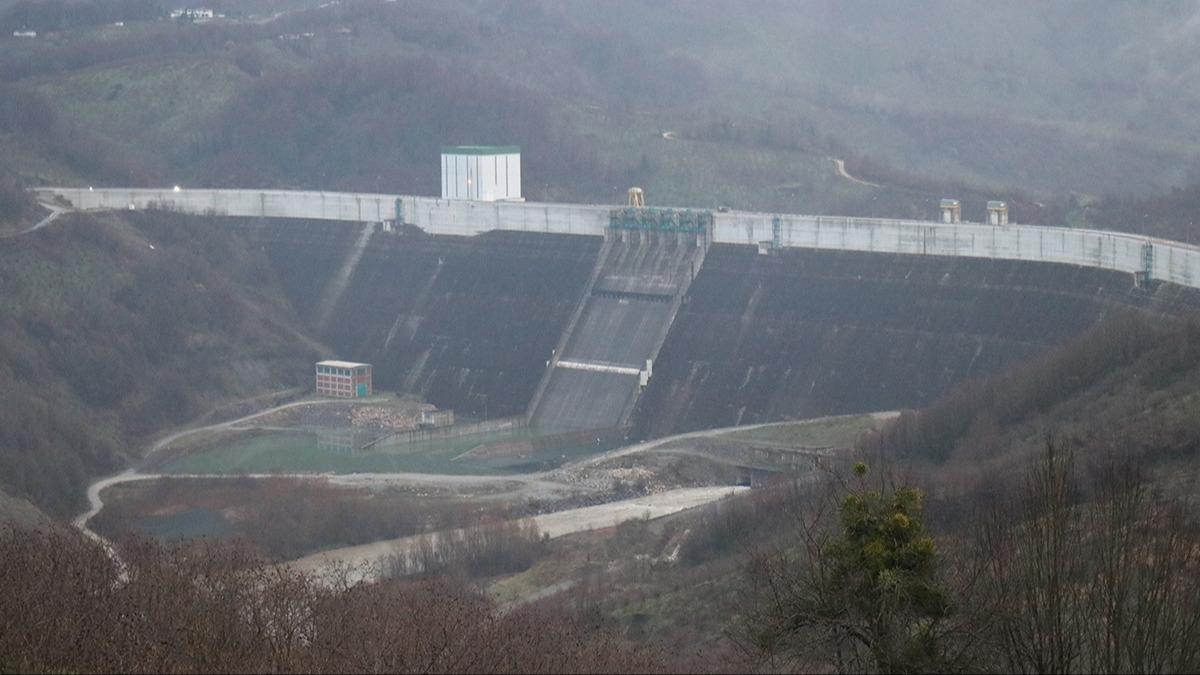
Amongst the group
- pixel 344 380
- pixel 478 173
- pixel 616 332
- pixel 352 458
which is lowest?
pixel 352 458

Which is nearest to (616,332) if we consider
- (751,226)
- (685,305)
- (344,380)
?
(685,305)

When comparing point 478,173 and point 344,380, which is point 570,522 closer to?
point 344,380

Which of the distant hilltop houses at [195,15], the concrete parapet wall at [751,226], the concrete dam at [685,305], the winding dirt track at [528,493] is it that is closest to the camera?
the winding dirt track at [528,493]

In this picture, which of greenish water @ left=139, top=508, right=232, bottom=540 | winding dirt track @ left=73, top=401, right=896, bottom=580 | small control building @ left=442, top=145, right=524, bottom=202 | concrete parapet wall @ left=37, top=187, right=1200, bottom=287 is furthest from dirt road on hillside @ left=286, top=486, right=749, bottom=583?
small control building @ left=442, top=145, right=524, bottom=202

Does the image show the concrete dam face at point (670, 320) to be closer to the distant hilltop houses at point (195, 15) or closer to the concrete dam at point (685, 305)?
the concrete dam at point (685, 305)

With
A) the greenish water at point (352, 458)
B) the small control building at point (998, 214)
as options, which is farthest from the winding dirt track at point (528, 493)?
the small control building at point (998, 214)
